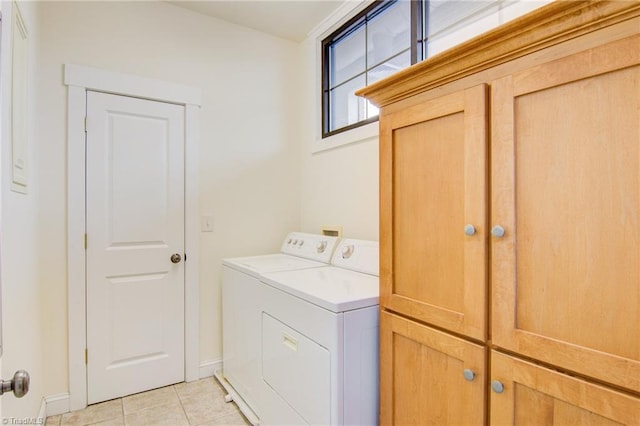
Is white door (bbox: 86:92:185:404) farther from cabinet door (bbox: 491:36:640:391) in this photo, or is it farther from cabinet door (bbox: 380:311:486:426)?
cabinet door (bbox: 491:36:640:391)

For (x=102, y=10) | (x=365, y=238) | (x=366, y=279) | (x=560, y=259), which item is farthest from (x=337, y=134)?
(x=560, y=259)

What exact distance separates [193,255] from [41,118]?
1.20 metres

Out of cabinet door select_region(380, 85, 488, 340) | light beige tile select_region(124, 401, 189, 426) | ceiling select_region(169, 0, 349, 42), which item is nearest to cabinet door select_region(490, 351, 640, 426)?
cabinet door select_region(380, 85, 488, 340)

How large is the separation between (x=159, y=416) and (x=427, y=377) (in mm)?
1666

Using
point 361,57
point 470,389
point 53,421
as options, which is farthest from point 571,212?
point 53,421

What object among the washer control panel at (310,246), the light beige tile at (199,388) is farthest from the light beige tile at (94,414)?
the washer control panel at (310,246)

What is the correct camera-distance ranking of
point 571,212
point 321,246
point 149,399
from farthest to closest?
1. point 321,246
2. point 149,399
3. point 571,212

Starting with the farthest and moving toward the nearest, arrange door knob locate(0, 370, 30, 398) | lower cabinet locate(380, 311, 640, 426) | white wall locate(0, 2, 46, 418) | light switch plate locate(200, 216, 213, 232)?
1. light switch plate locate(200, 216, 213, 232)
2. white wall locate(0, 2, 46, 418)
3. lower cabinet locate(380, 311, 640, 426)
4. door knob locate(0, 370, 30, 398)

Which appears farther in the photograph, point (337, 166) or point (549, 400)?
point (337, 166)

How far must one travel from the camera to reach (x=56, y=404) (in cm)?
205

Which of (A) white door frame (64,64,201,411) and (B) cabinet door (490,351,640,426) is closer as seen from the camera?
(B) cabinet door (490,351,640,426)

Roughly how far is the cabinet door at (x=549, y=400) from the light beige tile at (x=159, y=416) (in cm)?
175

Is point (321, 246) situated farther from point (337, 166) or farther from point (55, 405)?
point (55, 405)

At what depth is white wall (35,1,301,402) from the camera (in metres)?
2.06
